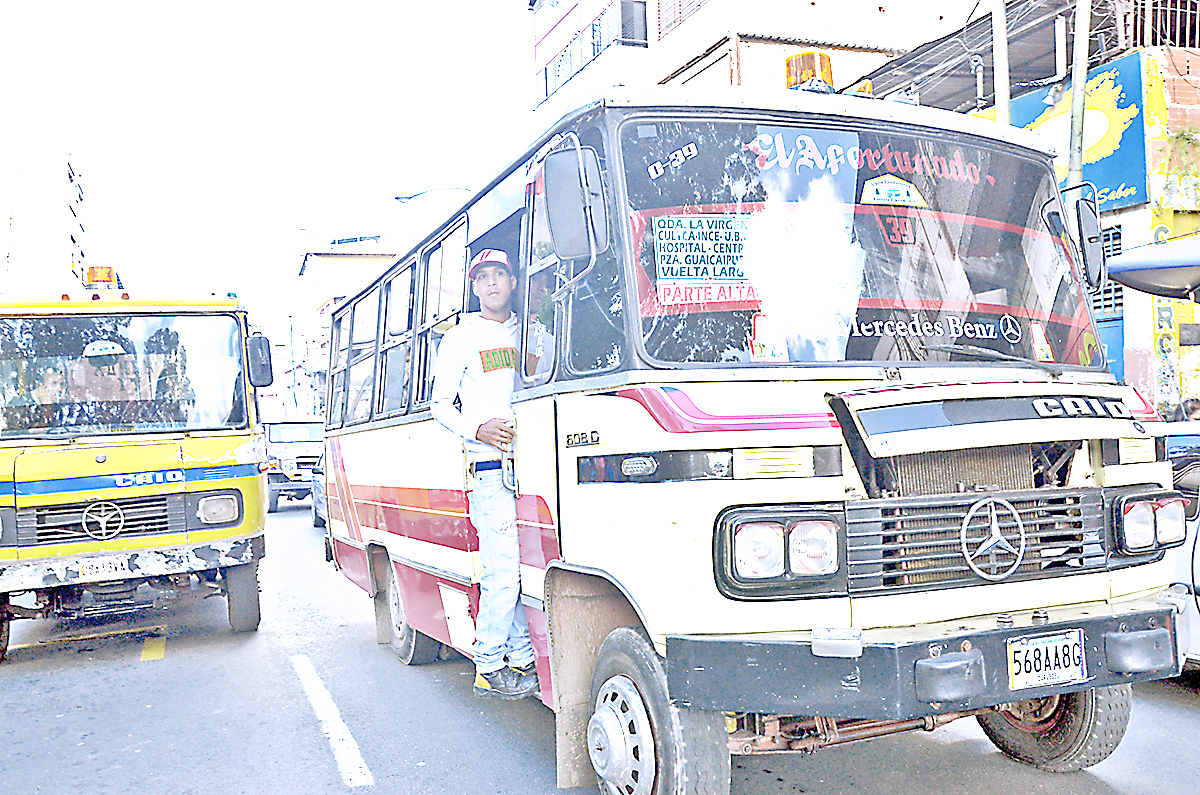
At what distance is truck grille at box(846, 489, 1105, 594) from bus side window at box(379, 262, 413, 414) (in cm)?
378

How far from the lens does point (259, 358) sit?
8.84m

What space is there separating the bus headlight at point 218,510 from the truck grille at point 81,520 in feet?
0.45

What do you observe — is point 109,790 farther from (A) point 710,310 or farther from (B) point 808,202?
(B) point 808,202

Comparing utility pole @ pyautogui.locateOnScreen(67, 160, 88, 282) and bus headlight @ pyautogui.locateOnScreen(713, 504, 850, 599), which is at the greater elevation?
utility pole @ pyautogui.locateOnScreen(67, 160, 88, 282)

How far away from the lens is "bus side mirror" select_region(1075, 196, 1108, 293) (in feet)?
15.1

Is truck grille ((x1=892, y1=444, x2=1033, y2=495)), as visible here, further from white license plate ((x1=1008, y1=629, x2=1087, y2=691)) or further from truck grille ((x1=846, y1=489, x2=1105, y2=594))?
white license plate ((x1=1008, y1=629, x2=1087, y2=691))

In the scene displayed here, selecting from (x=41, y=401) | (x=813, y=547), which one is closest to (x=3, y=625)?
(x=41, y=401)

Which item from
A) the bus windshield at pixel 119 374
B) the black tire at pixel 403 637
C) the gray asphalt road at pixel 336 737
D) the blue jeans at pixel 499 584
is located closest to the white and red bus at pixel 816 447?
the blue jeans at pixel 499 584

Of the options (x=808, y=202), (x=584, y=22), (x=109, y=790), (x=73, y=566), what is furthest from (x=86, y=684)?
(x=584, y=22)

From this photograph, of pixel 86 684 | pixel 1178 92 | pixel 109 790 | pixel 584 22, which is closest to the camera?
pixel 109 790

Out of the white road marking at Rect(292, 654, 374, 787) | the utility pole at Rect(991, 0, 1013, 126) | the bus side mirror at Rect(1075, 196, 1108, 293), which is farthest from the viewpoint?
the utility pole at Rect(991, 0, 1013, 126)

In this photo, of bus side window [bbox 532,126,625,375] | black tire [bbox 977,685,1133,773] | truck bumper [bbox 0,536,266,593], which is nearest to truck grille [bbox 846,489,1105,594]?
black tire [bbox 977,685,1133,773]

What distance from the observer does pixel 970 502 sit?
345cm

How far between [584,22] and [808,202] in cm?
2683
